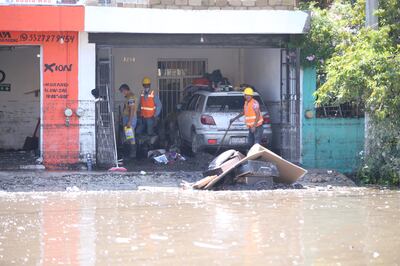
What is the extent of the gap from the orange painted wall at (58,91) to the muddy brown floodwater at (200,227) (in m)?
3.09

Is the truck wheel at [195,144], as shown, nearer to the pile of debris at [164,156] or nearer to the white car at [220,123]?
the white car at [220,123]

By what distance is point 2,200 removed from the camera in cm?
1281

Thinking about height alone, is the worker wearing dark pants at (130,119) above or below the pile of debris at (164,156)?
above

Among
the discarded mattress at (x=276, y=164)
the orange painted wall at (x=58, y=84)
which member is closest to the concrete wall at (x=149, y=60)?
the orange painted wall at (x=58, y=84)

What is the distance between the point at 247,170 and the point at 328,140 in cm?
407

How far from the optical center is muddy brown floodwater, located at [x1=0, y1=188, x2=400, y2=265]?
28.8 ft

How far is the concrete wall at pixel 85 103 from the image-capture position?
16.9 m

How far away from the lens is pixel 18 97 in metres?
21.0

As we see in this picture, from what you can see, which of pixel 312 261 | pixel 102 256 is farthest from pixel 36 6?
pixel 312 261

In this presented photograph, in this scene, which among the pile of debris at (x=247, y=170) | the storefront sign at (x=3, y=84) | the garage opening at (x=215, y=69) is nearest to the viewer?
the pile of debris at (x=247, y=170)

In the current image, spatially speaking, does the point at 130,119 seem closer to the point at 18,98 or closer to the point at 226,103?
the point at 226,103

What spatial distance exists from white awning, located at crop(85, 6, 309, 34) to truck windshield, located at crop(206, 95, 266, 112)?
1636 millimetres

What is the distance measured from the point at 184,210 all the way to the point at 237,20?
6478 mm

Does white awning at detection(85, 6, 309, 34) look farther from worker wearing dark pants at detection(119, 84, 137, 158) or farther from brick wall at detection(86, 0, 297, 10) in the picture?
worker wearing dark pants at detection(119, 84, 137, 158)
